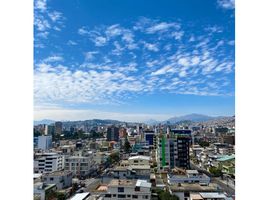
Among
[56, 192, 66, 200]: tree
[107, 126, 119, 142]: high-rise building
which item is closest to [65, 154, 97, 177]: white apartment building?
[107, 126, 119, 142]: high-rise building

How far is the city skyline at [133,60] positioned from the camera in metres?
2.54

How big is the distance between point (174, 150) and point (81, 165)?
1.36m

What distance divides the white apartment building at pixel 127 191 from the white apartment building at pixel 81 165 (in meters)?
1.19

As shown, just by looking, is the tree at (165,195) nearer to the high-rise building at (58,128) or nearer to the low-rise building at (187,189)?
the low-rise building at (187,189)

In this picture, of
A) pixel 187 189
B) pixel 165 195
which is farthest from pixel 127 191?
pixel 187 189

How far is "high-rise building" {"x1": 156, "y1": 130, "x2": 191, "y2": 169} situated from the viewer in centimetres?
391

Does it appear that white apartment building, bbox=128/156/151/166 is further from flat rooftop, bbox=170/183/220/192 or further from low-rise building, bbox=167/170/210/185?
flat rooftop, bbox=170/183/220/192

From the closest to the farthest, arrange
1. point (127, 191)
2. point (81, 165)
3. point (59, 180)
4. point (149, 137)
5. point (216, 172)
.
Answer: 1. point (127, 191)
2. point (59, 180)
3. point (216, 172)
4. point (81, 165)
5. point (149, 137)

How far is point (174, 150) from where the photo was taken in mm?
4148

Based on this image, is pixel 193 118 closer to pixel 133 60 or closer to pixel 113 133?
pixel 133 60

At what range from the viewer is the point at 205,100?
9.21 feet

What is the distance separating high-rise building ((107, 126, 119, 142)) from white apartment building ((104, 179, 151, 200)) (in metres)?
1.51
